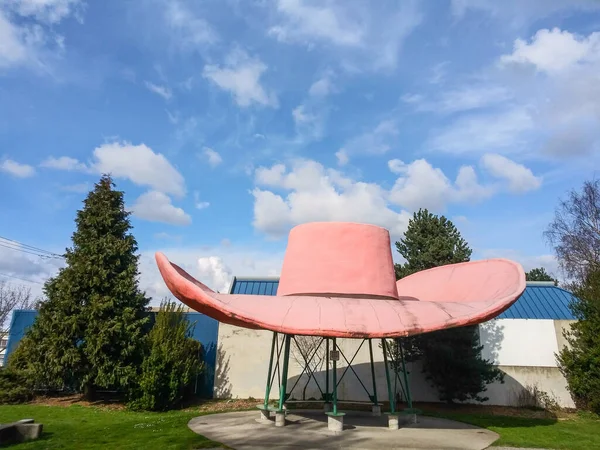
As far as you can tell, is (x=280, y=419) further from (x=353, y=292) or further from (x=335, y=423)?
(x=353, y=292)

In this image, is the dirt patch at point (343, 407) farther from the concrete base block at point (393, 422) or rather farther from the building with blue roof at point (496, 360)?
the concrete base block at point (393, 422)

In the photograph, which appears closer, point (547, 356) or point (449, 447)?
point (449, 447)

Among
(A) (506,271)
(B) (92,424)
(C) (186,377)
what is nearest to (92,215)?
(C) (186,377)

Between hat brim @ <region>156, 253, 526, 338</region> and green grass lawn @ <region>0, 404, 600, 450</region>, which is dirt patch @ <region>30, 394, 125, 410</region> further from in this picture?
hat brim @ <region>156, 253, 526, 338</region>

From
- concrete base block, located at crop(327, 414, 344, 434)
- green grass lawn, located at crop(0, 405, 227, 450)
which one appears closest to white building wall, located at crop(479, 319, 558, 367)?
concrete base block, located at crop(327, 414, 344, 434)

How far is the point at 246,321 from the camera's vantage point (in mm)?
8156

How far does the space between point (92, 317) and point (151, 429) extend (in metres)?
7.62

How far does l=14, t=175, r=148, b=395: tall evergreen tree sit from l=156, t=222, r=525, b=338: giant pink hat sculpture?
9011 millimetres

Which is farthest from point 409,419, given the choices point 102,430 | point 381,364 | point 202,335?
point 202,335

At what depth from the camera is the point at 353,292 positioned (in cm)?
1034

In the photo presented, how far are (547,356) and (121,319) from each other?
56.8 feet

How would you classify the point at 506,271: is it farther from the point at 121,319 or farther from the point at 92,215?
the point at 92,215

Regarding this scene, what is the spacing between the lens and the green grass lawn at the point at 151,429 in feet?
29.9

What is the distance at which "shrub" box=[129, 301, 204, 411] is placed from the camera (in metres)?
15.4
